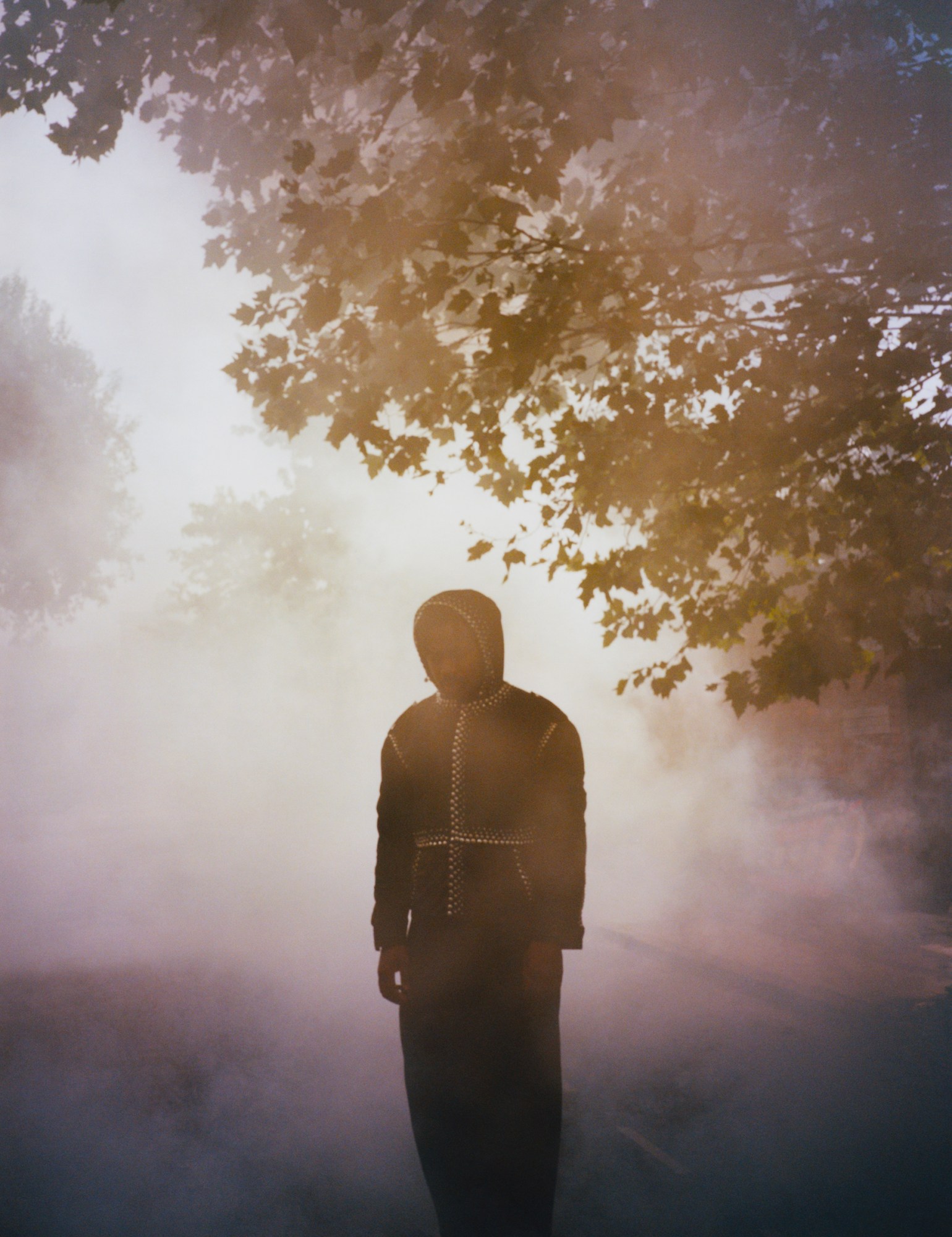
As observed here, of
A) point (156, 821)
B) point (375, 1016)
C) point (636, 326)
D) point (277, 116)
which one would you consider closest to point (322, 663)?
point (156, 821)

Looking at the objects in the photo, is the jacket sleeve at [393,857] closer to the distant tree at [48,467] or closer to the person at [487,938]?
the person at [487,938]

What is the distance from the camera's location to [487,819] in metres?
3.10

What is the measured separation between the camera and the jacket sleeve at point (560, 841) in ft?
9.92

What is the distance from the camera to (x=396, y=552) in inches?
829

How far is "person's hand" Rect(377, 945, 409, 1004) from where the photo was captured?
3.14 meters

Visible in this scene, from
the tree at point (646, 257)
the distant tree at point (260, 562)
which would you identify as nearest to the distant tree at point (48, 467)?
the distant tree at point (260, 562)

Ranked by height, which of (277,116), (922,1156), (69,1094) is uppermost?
(277,116)

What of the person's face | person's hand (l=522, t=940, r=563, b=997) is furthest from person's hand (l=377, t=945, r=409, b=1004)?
the person's face

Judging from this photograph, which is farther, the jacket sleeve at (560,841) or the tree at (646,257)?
the tree at (646,257)

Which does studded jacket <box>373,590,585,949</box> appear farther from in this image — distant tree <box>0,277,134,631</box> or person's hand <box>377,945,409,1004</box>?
distant tree <box>0,277,134,631</box>

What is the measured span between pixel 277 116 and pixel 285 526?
63.5ft

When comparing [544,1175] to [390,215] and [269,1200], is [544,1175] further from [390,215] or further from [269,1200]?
[390,215]

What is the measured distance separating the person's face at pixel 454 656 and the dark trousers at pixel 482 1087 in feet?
2.81

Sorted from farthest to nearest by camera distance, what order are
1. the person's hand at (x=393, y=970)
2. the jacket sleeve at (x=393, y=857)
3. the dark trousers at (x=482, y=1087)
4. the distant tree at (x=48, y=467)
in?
the distant tree at (x=48, y=467) < the jacket sleeve at (x=393, y=857) < the person's hand at (x=393, y=970) < the dark trousers at (x=482, y=1087)
